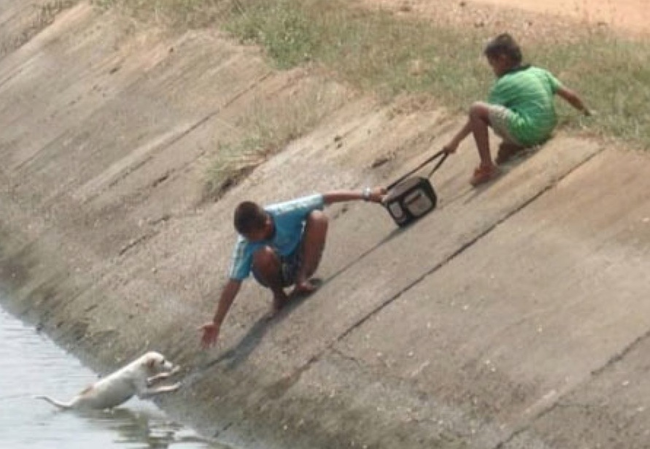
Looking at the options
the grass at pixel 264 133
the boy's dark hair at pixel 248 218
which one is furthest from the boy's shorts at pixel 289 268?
the grass at pixel 264 133

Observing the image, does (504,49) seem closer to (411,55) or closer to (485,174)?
(485,174)

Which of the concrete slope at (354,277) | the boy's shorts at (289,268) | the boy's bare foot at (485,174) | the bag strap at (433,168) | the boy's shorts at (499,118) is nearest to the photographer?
the concrete slope at (354,277)

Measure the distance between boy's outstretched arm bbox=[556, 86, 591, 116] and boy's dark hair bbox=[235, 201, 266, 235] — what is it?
7.31 feet

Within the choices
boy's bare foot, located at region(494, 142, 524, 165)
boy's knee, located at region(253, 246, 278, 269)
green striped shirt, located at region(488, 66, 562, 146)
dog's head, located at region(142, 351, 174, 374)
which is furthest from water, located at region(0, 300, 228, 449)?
green striped shirt, located at region(488, 66, 562, 146)

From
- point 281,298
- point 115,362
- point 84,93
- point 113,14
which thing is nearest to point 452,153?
point 281,298

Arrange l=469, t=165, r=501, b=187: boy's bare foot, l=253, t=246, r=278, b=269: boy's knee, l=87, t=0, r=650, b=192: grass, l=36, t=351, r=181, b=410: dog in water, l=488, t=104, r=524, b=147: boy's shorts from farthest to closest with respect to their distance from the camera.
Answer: l=87, t=0, r=650, b=192: grass
l=469, t=165, r=501, b=187: boy's bare foot
l=488, t=104, r=524, b=147: boy's shorts
l=36, t=351, r=181, b=410: dog in water
l=253, t=246, r=278, b=269: boy's knee

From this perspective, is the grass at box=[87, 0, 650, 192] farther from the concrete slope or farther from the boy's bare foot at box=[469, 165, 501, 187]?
the boy's bare foot at box=[469, 165, 501, 187]

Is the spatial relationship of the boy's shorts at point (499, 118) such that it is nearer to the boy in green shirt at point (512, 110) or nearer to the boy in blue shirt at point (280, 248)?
the boy in green shirt at point (512, 110)

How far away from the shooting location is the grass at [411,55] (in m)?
15.0

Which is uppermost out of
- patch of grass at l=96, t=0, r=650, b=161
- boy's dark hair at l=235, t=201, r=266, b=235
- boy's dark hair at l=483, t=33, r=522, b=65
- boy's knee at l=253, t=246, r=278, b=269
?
boy's dark hair at l=235, t=201, r=266, b=235

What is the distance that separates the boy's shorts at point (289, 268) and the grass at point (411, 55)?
2.01m

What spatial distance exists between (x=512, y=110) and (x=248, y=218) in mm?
1969

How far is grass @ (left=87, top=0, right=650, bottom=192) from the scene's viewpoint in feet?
49.2

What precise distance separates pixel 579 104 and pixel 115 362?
3533 mm
